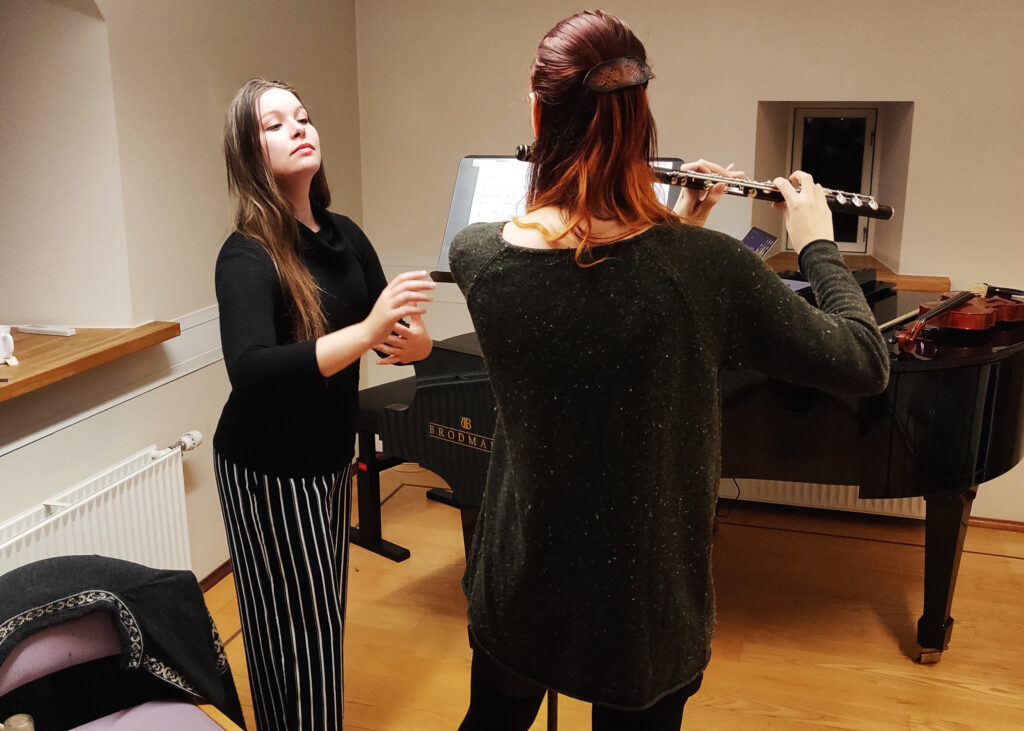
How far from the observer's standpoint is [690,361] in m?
1.01

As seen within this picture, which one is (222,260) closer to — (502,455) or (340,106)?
(502,455)

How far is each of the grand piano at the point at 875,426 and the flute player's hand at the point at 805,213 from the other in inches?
41.2

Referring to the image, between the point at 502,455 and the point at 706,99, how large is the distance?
2.41m

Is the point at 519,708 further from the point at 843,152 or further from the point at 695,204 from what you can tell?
the point at 843,152

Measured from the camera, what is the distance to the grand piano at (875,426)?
7.10 ft

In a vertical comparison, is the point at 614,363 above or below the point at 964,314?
above

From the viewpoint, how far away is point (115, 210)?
7.79 ft

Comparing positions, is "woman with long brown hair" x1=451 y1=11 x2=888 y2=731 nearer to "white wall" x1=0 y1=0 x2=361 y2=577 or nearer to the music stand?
the music stand

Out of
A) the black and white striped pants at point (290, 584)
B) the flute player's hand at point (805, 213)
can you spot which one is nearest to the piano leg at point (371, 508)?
the black and white striped pants at point (290, 584)

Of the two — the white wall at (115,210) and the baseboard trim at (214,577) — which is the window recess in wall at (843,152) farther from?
the baseboard trim at (214,577)

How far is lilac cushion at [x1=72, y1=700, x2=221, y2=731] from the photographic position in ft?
5.19

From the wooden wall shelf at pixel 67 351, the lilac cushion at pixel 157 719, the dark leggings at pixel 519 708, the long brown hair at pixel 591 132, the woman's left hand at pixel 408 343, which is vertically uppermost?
the long brown hair at pixel 591 132

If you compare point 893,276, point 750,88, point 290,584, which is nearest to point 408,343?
point 290,584

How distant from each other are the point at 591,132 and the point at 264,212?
2.46 ft
